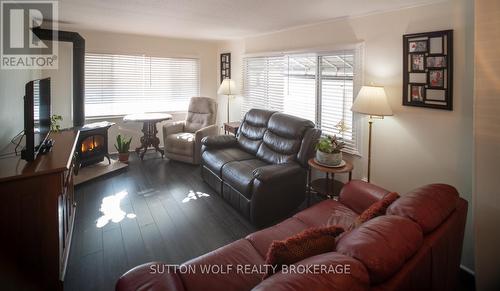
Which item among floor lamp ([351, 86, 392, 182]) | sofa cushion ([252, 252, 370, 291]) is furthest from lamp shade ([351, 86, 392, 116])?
sofa cushion ([252, 252, 370, 291])

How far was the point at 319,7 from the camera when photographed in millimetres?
2934

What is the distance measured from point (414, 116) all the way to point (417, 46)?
0.64m

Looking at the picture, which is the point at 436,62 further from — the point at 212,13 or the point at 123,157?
the point at 123,157

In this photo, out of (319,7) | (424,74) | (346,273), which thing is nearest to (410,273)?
(346,273)

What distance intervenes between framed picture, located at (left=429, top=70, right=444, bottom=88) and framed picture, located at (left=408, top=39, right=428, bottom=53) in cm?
22

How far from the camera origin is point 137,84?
18.6 feet

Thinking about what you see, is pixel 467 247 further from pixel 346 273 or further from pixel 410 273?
pixel 346 273

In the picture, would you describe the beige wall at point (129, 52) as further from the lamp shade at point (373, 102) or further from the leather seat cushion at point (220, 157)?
the lamp shade at point (373, 102)

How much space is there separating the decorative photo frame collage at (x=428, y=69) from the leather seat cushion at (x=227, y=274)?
208 cm

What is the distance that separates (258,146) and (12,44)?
119 inches

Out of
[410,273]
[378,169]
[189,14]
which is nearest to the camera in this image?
[410,273]

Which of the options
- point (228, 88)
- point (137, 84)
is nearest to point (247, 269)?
point (228, 88)

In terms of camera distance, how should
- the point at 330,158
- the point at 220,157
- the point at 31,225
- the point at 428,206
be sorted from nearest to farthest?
the point at 428,206 → the point at 31,225 → the point at 330,158 → the point at 220,157

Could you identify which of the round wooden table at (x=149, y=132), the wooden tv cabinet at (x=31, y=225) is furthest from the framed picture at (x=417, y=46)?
the round wooden table at (x=149, y=132)
